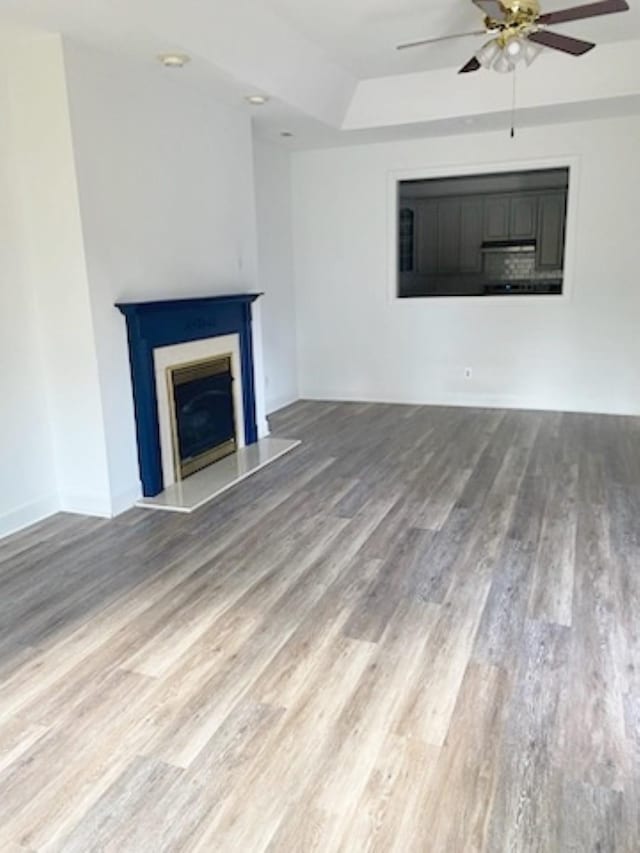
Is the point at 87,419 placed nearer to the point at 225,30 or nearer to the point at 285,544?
the point at 285,544

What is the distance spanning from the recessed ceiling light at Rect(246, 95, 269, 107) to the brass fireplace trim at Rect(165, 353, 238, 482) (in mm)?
1815

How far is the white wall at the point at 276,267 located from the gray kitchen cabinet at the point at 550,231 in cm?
265

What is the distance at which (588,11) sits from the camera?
10.1ft

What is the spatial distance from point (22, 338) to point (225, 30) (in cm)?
212

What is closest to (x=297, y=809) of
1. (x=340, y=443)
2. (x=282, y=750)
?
(x=282, y=750)

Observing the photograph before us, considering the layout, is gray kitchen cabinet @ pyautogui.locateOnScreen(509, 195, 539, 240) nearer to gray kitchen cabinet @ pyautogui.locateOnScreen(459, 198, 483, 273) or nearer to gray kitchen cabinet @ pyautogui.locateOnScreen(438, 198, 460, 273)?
gray kitchen cabinet @ pyautogui.locateOnScreen(459, 198, 483, 273)

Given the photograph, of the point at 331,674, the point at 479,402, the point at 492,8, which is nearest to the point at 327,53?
the point at 492,8

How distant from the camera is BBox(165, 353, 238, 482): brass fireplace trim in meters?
4.21

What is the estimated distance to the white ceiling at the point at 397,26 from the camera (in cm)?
380

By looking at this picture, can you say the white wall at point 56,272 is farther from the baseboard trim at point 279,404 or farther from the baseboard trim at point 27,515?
the baseboard trim at point 279,404

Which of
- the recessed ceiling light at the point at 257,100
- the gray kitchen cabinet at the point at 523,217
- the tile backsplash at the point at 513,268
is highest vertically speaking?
the recessed ceiling light at the point at 257,100

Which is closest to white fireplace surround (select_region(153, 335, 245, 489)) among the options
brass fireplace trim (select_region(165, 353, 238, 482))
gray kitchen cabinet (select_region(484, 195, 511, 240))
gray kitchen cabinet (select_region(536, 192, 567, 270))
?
brass fireplace trim (select_region(165, 353, 238, 482))

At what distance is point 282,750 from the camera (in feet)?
6.32

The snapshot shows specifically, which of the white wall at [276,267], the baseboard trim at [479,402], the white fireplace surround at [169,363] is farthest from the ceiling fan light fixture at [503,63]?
the baseboard trim at [479,402]
